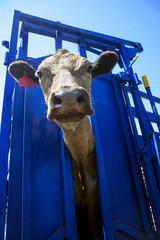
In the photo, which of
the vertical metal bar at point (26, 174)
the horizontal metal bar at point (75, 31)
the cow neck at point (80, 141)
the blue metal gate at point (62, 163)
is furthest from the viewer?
the horizontal metal bar at point (75, 31)

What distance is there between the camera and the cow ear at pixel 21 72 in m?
2.39

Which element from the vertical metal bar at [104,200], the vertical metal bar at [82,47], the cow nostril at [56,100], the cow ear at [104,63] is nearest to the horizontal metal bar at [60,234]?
the vertical metal bar at [104,200]

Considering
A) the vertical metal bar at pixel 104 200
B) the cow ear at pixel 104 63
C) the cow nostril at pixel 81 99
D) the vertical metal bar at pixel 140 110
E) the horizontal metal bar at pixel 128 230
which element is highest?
the cow ear at pixel 104 63

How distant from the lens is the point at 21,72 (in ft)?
8.05

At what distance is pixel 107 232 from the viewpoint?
1892 mm

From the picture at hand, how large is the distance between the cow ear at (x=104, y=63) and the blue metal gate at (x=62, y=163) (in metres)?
0.27

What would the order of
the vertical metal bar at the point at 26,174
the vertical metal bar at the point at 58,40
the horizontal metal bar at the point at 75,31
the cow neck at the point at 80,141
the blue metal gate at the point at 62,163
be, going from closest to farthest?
the vertical metal bar at the point at 26,174, the blue metal gate at the point at 62,163, the cow neck at the point at 80,141, the horizontal metal bar at the point at 75,31, the vertical metal bar at the point at 58,40

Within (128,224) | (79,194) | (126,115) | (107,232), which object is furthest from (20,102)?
(128,224)

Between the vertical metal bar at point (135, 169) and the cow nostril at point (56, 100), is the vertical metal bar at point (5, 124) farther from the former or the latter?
the vertical metal bar at point (135, 169)

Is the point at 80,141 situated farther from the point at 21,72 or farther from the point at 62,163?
the point at 21,72

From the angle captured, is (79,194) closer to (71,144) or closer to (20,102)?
(71,144)

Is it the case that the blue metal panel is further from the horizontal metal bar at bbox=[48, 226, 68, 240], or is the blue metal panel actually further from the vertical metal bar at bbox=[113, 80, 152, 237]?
the horizontal metal bar at bbox=[48, 226, 68, 240]

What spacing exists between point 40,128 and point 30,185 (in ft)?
2.71

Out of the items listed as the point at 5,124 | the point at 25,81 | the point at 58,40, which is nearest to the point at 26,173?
the point at 5,124
